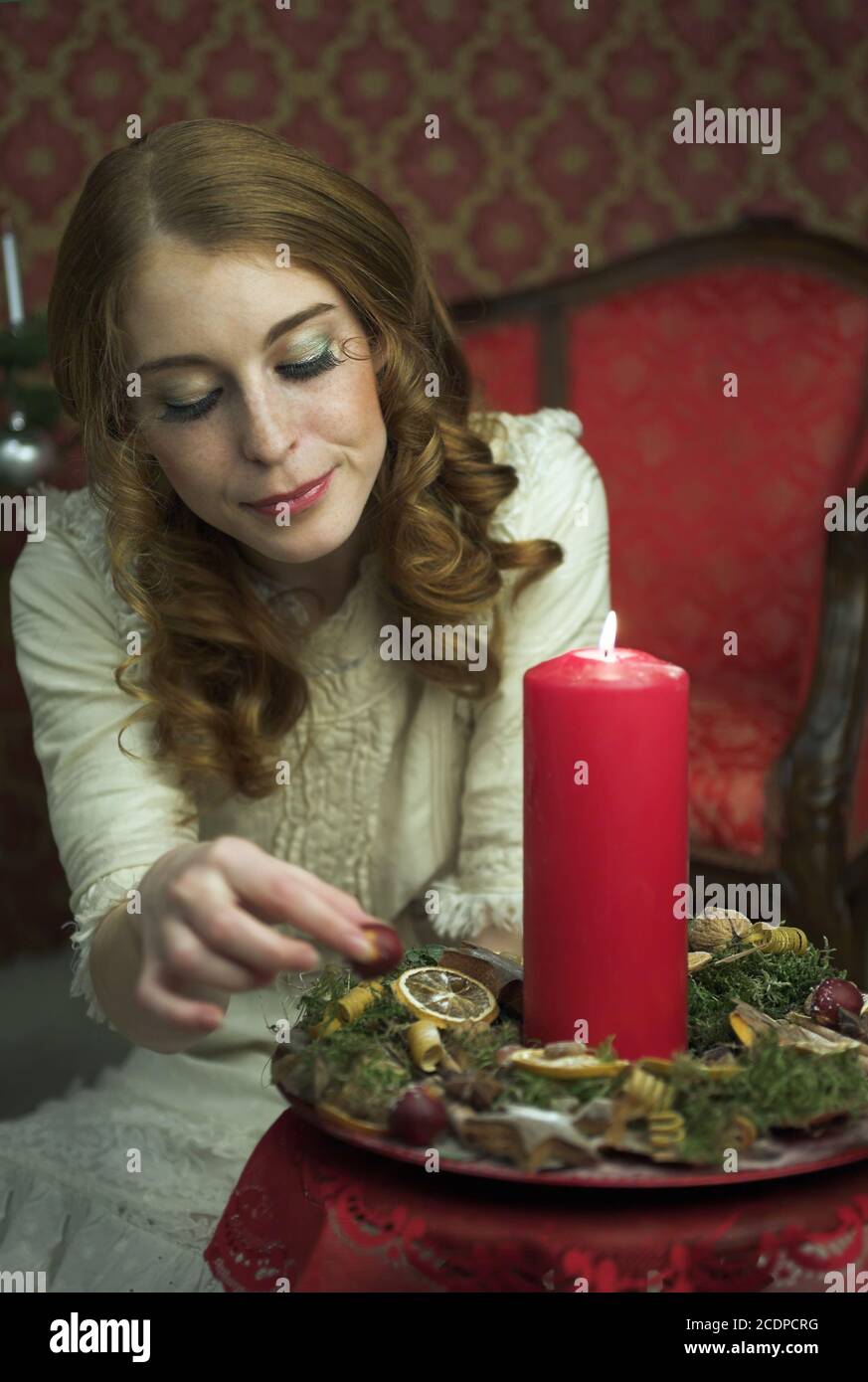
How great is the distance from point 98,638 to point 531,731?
72cm

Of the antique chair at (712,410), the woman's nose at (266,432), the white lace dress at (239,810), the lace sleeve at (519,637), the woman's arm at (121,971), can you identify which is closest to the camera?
the woman's arm at (121,971)

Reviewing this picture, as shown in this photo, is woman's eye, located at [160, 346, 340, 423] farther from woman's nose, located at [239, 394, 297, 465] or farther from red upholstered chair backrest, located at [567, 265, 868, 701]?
red upholstered chair backrest, located at [567, 265, 868, 701]

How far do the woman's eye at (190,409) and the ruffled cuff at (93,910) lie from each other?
0.34 m

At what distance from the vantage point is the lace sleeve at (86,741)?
3.63ft

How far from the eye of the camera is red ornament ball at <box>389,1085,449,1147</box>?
63 cm

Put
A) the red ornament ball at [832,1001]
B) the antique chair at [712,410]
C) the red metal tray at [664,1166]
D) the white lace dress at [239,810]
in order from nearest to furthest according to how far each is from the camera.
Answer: the red metal tray at [664,1166] < the red ornament ball at [832,1001] < the white lace dress at [239,810] < the antique chair at [712,410]

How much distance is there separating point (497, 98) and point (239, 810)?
200cm

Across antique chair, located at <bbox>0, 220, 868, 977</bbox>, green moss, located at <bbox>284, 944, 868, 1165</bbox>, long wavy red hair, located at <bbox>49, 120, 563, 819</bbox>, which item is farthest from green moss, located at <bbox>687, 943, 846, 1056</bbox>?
antique chair, located at <bbox>0, 220, 868, 977</bbox>

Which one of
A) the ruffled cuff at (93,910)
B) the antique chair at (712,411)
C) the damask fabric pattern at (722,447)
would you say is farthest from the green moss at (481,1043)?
the damask fabric pattern at (722,447)

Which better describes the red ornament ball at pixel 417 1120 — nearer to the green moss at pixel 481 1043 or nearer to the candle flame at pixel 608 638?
the green moss at pixel 481 1043

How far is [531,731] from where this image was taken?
2.24 feet
